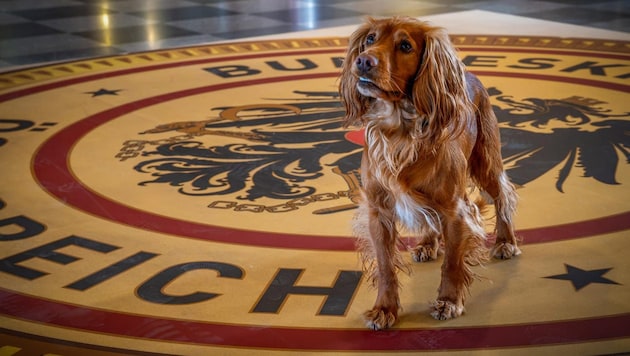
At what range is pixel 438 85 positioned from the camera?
2.92m

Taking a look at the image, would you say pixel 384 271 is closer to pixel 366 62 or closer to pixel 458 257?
pixel 458 257

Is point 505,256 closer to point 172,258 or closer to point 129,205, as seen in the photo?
point 172,258

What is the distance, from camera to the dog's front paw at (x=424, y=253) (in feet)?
12.6

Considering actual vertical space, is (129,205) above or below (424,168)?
below

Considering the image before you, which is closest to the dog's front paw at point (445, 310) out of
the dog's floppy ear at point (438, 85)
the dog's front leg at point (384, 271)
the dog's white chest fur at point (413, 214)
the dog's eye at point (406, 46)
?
the dog's front leg at point (384, 271)

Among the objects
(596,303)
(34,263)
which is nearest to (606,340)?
(596,303)

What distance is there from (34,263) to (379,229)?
154 cm

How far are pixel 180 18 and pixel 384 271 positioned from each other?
23.5ft

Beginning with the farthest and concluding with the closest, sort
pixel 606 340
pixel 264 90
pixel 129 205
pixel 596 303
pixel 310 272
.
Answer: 1. pixel 264 90
2. pixel 129 205
3. pixel 310 272
4. pixel 596 303
5. pixel 606 340

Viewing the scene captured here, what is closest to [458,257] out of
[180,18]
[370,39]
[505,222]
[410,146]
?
[410,146]

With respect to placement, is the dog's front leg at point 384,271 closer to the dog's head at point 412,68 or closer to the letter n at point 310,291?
the letter n at point 310,291

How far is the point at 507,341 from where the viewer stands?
3.14m

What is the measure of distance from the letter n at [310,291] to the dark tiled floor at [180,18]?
4.64 m

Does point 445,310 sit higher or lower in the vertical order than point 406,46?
lower
